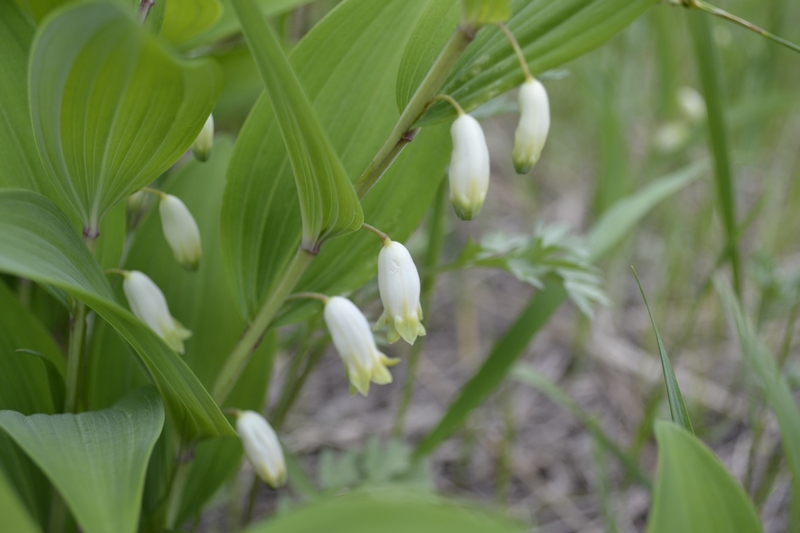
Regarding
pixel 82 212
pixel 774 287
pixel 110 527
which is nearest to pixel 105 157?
pixel 82 212

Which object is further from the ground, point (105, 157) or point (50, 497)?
point (105, 157)

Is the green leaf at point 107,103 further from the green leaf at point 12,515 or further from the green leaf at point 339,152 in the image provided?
the green leaf at point 12,515

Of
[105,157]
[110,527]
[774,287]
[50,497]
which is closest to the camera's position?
[110,527]

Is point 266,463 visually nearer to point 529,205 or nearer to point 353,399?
point 353,399

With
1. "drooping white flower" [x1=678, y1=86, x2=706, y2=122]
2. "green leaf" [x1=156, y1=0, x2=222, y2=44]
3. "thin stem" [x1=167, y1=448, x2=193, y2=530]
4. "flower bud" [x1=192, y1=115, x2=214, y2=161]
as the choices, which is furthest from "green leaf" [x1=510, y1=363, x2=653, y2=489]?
"drooping white flower" [x1=678, y1=86, x2=706, y2=122]

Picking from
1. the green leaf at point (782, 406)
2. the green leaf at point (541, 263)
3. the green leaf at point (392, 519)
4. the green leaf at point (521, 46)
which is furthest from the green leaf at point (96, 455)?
the green leaf at point (782, 406)

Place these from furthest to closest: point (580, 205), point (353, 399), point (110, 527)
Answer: point (580, 205), point (353, 399), point (110, 527)

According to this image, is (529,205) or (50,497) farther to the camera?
(529,205)
